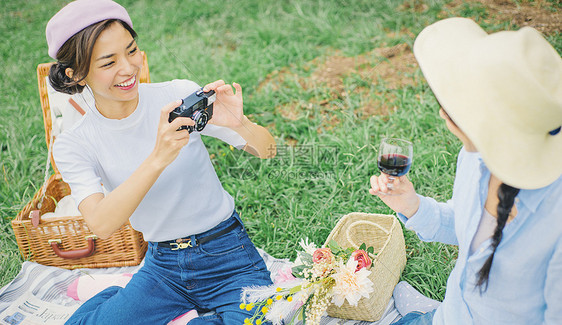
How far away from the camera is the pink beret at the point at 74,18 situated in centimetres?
187

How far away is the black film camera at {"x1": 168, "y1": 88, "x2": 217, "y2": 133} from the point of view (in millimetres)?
1855

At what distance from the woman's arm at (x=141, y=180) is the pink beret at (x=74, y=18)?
0.48m

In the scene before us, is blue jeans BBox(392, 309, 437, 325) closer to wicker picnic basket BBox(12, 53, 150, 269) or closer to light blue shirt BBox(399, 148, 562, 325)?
light blue shirt BBox(399, 148, 562, 325)

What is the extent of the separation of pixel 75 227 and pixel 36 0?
21.2 feet

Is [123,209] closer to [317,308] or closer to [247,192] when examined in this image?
[317,308]

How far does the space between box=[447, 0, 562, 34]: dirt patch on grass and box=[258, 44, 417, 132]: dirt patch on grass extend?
886 millimetres

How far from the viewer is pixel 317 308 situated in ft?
6.81

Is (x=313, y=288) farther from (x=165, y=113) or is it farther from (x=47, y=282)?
(x=47, y=282)

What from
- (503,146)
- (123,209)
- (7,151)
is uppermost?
(503,146)

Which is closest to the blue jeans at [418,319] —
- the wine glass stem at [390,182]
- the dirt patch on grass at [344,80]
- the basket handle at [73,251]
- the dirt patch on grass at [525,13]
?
the wine glass stem at [390,182]

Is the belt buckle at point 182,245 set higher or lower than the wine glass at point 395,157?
lower

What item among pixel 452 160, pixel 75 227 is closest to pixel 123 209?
pixel 75 227

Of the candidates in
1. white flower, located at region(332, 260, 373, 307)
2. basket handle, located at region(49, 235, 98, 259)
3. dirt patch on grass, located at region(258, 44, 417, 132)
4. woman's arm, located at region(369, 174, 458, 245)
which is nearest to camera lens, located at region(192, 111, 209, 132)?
woman's arm, located at region(369, 174, 458, 245)

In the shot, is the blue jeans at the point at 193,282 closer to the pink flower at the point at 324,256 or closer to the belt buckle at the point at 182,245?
the belt buckle at the point at 182,245
